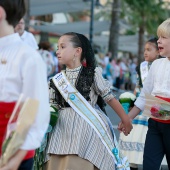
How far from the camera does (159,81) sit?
16.2ft

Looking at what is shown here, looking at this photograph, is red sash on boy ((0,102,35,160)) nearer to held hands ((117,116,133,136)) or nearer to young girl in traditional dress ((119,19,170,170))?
young girl in traditional dress ((119,19,170,170))

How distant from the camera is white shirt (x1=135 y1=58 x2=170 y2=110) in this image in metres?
4.89

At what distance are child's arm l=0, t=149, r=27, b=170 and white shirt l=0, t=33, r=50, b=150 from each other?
0.03 m

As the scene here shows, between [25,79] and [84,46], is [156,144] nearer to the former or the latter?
[84,46]

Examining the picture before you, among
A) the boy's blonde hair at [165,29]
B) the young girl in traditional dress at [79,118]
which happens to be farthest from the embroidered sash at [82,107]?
the boy's blonde hair at [165,29]

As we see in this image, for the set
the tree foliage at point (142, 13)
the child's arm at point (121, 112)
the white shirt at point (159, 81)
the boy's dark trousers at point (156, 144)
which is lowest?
the tree foliage at point (142, 13)

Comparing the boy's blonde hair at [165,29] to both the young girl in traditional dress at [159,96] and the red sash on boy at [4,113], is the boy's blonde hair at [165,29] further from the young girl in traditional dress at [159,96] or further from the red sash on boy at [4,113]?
the red sash on boy at [4,113]

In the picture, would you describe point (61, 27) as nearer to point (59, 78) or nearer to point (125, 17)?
point (125, 17)

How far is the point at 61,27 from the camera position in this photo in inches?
1164

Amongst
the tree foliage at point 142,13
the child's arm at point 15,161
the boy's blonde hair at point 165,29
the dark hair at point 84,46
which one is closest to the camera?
the child's arm at point 15,161

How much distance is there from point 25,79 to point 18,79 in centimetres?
6

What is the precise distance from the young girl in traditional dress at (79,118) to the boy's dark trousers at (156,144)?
0.78ft

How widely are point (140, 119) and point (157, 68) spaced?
2.25 metres

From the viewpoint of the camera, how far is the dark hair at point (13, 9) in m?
2.96
